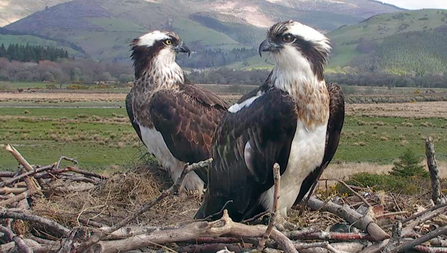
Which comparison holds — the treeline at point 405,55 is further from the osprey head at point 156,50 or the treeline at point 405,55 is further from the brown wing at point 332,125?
the brown wing at point 332,125

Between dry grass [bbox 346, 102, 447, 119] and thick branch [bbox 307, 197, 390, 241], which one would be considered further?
dry grass [bbox 346, 102, 447, 119]

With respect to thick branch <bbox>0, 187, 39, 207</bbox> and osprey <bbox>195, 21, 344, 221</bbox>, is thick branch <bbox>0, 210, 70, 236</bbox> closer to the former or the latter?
thick branch <bbox>0, 187, 39, 207</bbox>

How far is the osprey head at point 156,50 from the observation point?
714 cm

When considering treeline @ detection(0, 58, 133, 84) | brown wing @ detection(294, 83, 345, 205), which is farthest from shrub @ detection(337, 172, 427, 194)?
treeline @ detection(0, 58, 133, 84)

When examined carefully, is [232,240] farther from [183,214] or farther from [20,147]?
[20,147]

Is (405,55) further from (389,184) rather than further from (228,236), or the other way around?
(228,236)

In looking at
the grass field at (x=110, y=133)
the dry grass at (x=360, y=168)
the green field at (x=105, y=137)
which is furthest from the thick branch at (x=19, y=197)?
the dry grass at (x=360, y=168)

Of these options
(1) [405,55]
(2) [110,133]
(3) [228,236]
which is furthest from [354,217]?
(1) [405,55]

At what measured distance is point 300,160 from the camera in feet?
15.3

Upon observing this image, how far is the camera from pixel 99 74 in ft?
372

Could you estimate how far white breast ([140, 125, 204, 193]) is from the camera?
6.93 metres

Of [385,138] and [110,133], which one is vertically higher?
[385,138]

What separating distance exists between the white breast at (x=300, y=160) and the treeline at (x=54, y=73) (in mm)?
98607

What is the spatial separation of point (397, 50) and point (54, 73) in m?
89.9
